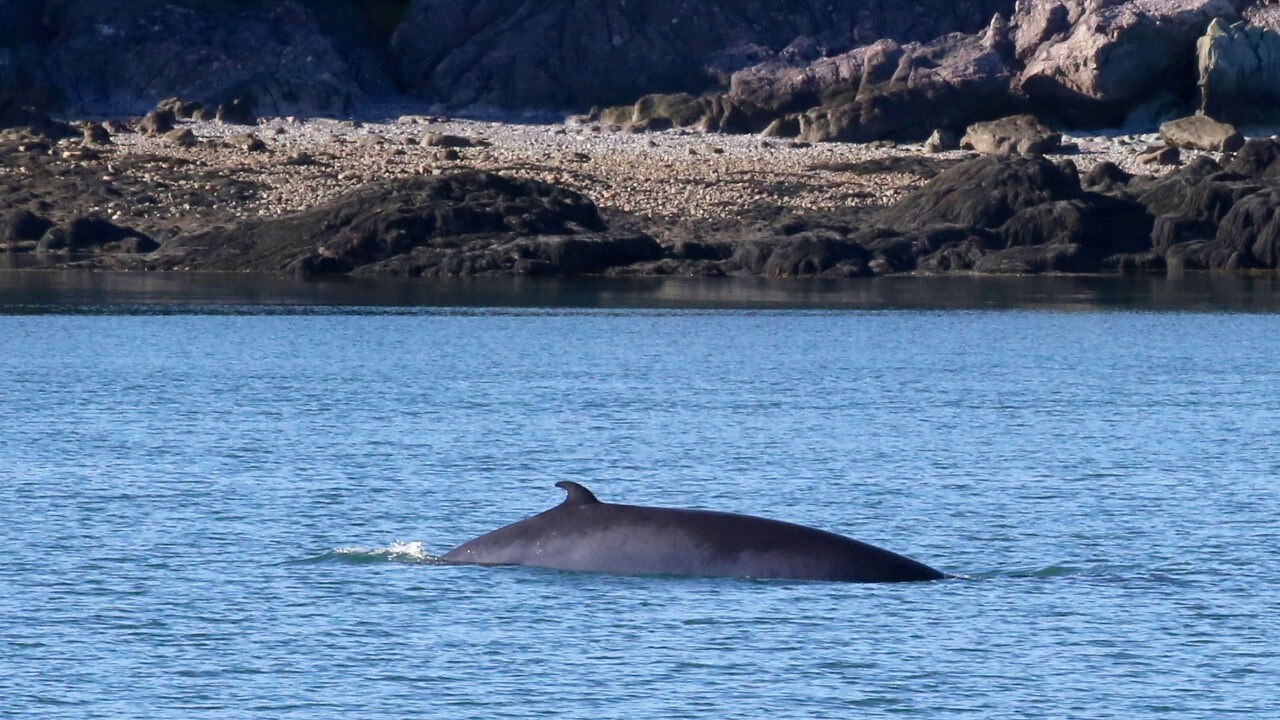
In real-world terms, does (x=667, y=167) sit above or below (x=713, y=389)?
above

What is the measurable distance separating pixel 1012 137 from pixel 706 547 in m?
74.2

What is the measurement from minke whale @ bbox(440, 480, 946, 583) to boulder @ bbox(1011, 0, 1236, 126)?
269 feet

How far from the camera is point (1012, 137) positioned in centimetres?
9000

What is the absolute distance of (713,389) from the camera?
38469mm

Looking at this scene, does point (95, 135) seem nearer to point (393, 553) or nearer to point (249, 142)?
point (249, 142)

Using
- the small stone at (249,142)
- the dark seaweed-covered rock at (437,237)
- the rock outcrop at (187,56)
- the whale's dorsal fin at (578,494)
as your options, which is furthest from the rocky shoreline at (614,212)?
the whale's dorsal fin at (578,494)

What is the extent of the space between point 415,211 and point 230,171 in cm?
1170

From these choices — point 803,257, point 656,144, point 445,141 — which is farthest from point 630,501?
point 656,144

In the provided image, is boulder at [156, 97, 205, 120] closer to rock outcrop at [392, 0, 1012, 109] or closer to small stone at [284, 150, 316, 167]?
rock outcrop at [392, 0, 1012, 109]

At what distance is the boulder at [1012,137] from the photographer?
293 feet

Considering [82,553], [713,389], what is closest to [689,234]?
[713,389]

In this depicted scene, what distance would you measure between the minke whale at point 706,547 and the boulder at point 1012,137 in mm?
72214

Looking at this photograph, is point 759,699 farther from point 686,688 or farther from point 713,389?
point 713,389

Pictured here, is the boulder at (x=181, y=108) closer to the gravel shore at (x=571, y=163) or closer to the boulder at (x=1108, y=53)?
the gravel shore at (x=571, y=163)
